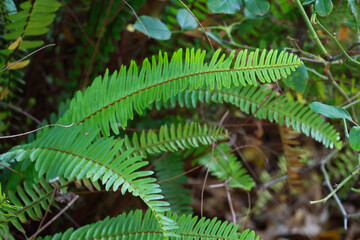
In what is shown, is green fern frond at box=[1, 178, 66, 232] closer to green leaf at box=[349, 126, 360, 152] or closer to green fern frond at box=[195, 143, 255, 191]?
green fern frond at box=[195, 143, 255, 191]

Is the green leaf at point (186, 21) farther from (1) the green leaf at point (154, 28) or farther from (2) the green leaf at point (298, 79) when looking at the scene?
(2) the green leaf at point (298, 79)

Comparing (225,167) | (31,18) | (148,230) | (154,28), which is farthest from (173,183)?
(31,18)

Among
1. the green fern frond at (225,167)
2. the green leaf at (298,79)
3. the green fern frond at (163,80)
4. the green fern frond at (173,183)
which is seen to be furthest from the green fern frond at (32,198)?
the green leaf at (298,79)

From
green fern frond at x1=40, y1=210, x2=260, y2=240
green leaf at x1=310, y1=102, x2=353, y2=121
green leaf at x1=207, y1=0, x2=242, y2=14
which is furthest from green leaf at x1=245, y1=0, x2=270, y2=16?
green fern frond at x1=40, y1=210, x2=260, y2=240

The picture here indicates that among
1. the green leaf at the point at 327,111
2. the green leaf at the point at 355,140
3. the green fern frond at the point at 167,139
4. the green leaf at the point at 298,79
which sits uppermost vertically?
the green leaf at the point at 298,79

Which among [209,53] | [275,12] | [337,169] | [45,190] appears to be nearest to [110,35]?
[209,53]

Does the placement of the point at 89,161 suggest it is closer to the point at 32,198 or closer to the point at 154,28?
the point at 32,198

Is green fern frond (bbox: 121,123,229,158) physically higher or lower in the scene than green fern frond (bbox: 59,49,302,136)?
lower
